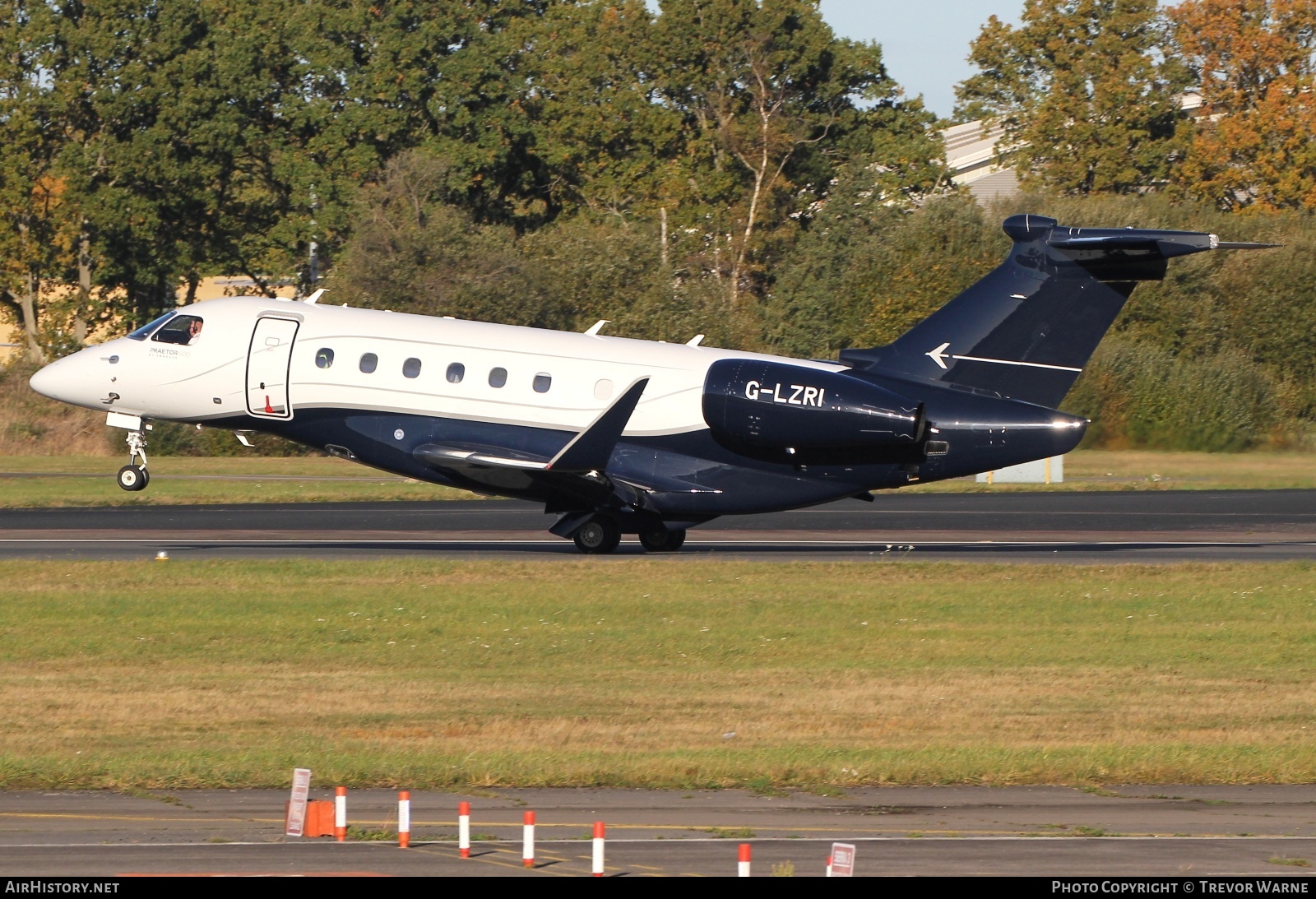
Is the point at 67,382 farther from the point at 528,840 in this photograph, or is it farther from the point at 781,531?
the point at 528,840

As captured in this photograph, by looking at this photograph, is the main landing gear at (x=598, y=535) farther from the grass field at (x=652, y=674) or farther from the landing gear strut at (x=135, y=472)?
the landing gear strut at (x=135, y=472)

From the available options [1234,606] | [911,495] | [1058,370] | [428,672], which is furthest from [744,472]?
[911,495]

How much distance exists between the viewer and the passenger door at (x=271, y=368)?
93.3 ft

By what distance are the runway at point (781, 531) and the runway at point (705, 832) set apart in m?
15.3

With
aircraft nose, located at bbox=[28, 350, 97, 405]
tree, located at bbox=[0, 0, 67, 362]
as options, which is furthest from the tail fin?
tree, located at bbox=[0, 0, 67, 362]

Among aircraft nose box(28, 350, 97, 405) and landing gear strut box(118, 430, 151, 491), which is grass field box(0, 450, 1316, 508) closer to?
aircraft nose box(28, 350, 97, 405)

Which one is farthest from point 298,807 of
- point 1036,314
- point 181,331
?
point 181,331

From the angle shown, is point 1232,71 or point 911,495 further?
point 1232,71

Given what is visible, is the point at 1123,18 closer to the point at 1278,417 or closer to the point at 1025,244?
the point at 1278,417

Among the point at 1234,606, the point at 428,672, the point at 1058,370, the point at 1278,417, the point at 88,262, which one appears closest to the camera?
the point at 428,672

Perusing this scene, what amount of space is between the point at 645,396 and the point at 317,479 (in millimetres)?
22010

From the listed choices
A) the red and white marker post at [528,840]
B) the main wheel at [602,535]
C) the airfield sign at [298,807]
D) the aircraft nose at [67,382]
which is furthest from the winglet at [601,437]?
the red and white marker post at [528,840]

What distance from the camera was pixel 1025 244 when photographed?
26250 mm

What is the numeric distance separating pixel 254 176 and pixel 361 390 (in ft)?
182
